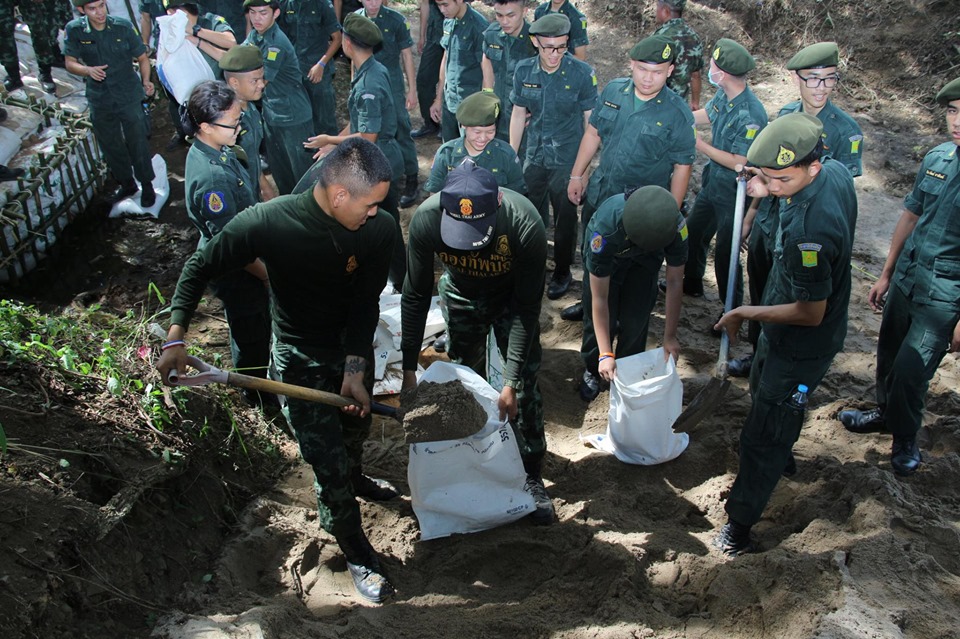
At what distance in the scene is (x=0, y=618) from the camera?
242cm

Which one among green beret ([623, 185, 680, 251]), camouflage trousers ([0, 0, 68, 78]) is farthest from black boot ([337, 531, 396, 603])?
camouflage trousers ([0, 0, 68, 78])

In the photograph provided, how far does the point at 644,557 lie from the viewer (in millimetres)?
3377

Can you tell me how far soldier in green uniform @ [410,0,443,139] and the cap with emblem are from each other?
4.76m

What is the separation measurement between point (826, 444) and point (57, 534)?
3.73m

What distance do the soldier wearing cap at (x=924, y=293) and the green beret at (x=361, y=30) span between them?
3562 mm

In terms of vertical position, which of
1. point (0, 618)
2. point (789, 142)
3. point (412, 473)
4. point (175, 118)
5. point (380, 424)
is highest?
point (789, 142)

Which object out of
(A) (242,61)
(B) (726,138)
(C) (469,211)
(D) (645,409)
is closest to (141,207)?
(A) (242,61)

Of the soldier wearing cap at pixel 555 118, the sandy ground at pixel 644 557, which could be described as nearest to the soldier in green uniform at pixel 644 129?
the soldier wearing cap at pixel 555 118

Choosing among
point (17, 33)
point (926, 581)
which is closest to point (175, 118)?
point (17, 33)

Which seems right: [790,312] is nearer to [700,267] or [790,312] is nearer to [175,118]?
[700,267]

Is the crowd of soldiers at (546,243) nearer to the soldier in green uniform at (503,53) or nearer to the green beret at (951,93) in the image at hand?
the green beret at (951,93)

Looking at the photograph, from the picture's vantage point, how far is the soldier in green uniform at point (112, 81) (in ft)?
21.2

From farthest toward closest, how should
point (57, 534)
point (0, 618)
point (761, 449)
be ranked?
point (761, 449), point (57, 534), point (0, 618)

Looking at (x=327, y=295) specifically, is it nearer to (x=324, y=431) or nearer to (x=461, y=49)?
(x=324, y=431)
